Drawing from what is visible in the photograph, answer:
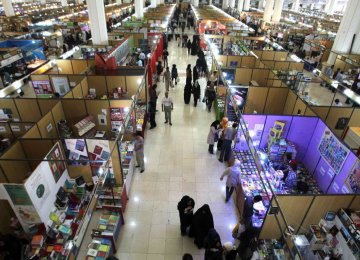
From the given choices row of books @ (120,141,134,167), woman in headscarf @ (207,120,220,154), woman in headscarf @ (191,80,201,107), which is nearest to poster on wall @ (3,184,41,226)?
row of books @ (120,141,134,167)

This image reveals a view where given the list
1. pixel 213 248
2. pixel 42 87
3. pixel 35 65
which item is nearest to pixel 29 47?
pixel 35 65

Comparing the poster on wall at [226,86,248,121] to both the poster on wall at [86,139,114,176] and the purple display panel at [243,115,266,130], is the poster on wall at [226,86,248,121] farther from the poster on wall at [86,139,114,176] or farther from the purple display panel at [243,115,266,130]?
the poster on wall at [86,139,114,176]

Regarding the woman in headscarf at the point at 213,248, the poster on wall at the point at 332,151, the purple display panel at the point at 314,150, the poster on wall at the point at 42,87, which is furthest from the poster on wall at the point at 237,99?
the poster on wall at the point at 42,87

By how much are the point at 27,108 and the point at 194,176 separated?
572cm

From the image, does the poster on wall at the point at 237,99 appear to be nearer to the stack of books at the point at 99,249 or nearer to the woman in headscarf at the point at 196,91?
the woman in headscarf at the point at 196,91

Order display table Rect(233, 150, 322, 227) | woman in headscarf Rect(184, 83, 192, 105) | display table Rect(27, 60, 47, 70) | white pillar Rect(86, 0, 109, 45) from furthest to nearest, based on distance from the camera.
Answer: display table Rect(27, 60, 47, 70) → white pillar Rect(86, 0, 109, 45) → woman in headscarf Rect(184, 83, 192, 105) → display table Rect(233, 150, 322, 227)

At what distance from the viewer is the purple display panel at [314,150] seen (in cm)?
659

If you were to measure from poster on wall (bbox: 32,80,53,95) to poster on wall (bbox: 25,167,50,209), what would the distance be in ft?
18.8

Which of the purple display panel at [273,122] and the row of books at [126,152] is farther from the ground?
the purple display panel at [273,122]

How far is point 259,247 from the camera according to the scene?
Result: 5004 mm

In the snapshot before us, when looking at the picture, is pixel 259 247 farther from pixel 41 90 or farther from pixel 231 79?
pixel 41 90

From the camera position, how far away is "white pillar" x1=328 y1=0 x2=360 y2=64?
43.0ft

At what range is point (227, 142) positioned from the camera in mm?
7562

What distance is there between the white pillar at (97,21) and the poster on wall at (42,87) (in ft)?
18.0
